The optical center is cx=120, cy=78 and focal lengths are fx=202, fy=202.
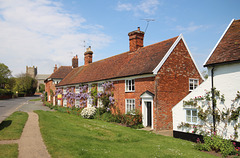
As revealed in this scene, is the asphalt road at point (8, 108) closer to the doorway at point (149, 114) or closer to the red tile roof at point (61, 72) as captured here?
the red tile roof at point (61, 72)

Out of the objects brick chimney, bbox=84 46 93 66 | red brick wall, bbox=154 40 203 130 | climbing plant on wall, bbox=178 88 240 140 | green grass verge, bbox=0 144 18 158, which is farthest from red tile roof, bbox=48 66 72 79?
green grass verge, bbox=0 144 18 158

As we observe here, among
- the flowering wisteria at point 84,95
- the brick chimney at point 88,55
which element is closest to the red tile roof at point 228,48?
the flowering wisteria at point 84,95

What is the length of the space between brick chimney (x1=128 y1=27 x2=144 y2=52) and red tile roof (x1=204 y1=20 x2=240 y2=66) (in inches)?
416

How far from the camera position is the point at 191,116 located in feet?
41.3

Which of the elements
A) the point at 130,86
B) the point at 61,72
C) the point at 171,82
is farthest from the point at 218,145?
the point at 61,72

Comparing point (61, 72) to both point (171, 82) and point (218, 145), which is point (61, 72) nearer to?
point (171, 82)

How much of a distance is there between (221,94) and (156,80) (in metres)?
5.92

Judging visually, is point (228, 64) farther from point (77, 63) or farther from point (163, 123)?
point (77, 63)

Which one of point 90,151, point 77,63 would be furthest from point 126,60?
point 77,63

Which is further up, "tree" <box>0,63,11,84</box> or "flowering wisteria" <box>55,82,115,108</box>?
"tree" <box>0,63,11,84</box>

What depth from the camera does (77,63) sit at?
4191 cm

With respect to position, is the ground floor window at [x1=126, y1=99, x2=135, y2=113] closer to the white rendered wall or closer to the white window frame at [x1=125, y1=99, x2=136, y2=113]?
the white window frame at [x1=125, y1=99, x2=136, y2=113]

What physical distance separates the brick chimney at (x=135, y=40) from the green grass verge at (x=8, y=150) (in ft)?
54.2

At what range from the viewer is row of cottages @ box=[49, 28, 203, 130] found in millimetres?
16344
